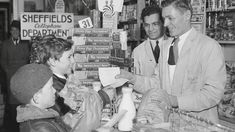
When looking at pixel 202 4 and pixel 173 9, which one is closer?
pixel 173 9

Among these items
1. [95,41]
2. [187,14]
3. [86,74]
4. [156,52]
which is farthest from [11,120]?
[187,14]

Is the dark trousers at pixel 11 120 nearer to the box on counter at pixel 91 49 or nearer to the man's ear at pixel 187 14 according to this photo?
Answer: the box on counter at pixel 91 49

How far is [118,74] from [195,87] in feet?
1.91

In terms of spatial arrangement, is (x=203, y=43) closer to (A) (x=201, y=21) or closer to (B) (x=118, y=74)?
(B) (x=118, y=74)

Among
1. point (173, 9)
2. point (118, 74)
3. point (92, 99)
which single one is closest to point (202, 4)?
point (173, 9)

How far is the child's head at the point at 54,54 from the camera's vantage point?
2684 millimetres

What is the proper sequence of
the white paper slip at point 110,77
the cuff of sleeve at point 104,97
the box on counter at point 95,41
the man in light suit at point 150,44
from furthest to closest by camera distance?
1. the box on counter at point 95,41
2. the man in light suit at point 150,44
3. the white paper slip at point 110,77
4. the cuff of sleeve at point 104,97

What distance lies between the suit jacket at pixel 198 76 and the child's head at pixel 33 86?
0.88m

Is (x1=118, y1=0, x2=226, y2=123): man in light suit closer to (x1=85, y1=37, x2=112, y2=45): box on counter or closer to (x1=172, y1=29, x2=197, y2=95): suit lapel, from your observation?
(x1=172, y1=29, x2=197, y2=95): suit lapel

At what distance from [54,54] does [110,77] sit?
0.48 metres

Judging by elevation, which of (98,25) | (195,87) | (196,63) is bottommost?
(195,87)

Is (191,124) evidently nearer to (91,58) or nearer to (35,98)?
(35,98)

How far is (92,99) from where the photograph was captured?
1.96 m

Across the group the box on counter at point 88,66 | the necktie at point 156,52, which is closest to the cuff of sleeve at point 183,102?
the necktie at point 156,52
